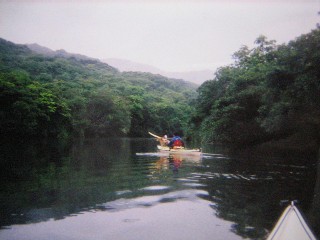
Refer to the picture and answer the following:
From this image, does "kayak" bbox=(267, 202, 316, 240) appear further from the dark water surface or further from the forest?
the forest

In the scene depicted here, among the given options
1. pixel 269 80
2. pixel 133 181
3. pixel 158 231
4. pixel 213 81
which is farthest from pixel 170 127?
pixel 158 231

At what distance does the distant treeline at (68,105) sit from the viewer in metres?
33.0

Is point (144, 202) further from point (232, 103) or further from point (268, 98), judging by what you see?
point (232, 103)

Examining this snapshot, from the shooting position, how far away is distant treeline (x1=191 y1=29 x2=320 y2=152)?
18.0m

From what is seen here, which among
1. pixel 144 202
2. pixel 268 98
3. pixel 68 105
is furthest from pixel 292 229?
pixel 68 105

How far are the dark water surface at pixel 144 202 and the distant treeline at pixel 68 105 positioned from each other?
19.5 metres

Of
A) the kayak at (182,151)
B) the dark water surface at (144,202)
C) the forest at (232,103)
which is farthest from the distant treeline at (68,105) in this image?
the dark water surface at (144,202)

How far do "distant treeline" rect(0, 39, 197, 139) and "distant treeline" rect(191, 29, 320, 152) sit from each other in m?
12.7

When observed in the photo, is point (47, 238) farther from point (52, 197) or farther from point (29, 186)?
point (29, 186)

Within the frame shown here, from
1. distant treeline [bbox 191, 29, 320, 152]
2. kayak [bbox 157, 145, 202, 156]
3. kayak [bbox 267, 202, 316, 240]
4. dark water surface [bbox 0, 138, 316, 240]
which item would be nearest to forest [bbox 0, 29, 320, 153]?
distant treeline [bbox 191, 29, 320, 152]

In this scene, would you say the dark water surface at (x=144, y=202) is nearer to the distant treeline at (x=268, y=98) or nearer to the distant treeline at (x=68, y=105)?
the distant treeline at (x=268, y=98)

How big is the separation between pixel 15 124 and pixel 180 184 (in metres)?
25.5

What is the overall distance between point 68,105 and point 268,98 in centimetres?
3260

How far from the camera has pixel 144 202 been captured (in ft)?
30.8
